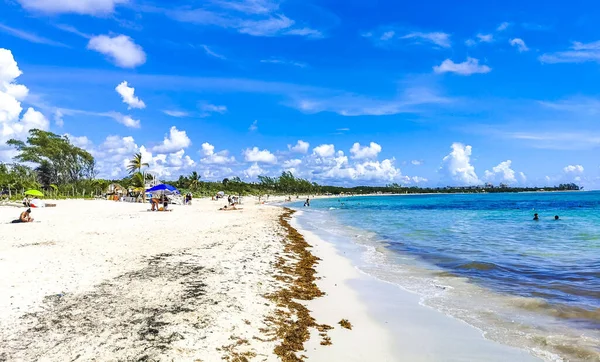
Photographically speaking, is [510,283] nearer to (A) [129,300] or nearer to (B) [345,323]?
(B) [345,323]

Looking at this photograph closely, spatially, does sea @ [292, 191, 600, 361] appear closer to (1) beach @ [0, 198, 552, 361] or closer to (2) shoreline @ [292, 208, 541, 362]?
(2) shoreline @ [292, 208, 541, 362]

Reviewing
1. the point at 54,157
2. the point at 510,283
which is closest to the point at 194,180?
the point at 54,157

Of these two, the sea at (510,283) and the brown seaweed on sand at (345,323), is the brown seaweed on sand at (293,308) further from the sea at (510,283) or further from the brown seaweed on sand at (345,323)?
the sea at (510,283)

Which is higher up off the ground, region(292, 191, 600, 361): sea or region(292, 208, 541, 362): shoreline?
region(292, 208, 541, 362): shoreline

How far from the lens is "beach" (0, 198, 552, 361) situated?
5.13 m

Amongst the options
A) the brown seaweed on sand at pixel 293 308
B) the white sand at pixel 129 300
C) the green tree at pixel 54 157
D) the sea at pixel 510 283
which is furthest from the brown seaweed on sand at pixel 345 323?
the green tree at pixel 54 157

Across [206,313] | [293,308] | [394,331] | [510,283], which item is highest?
[206,313]

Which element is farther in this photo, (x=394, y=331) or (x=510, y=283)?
(x=510, y=283)

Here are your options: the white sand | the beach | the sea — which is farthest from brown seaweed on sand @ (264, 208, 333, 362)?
the sea

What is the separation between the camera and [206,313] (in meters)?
6.35

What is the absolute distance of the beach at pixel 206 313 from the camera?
16.8 feet

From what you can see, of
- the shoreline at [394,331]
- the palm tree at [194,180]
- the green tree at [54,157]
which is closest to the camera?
the shoreline at [394,331]

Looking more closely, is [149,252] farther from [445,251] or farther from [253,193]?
[253,193]

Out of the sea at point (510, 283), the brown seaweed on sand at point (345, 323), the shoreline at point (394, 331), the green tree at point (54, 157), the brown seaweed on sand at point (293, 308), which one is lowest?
the sea at point (510, 283)
